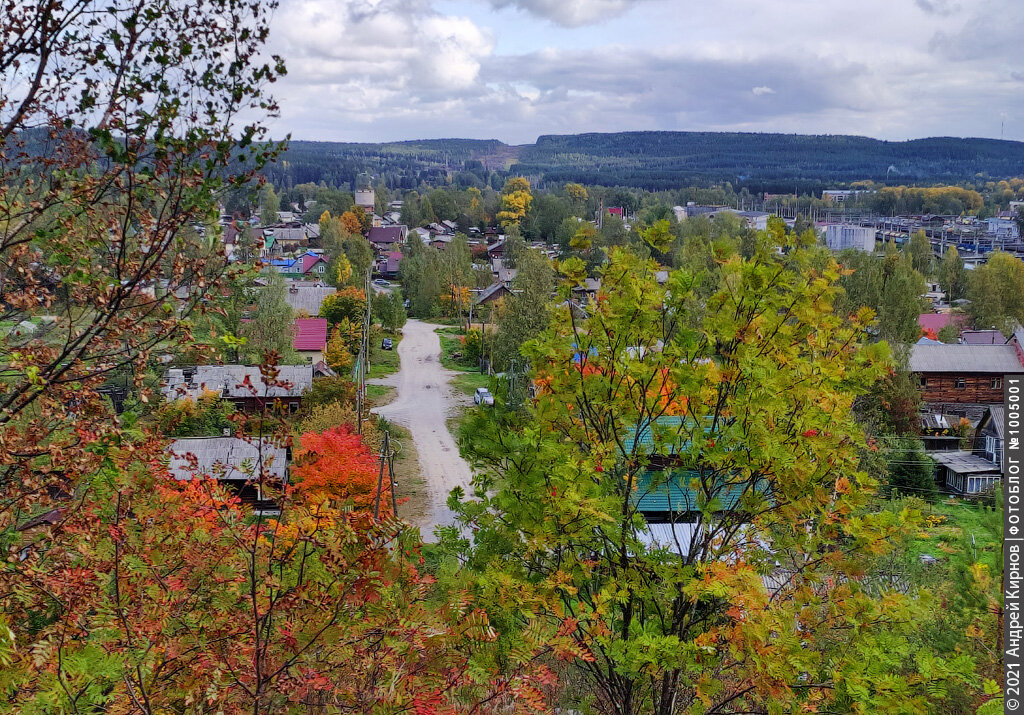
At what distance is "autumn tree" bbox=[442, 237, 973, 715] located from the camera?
3547mm

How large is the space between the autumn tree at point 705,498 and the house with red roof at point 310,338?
2414 centimetres

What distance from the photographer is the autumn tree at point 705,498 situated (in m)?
3.55

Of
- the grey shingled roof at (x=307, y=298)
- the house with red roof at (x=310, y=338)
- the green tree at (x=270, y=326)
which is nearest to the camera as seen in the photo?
the green tree at (x=270, y=326)

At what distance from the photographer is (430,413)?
2470 centimetres

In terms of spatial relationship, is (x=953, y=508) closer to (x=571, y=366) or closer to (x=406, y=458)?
(x=406, y=458)

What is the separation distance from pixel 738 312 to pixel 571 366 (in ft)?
2.99

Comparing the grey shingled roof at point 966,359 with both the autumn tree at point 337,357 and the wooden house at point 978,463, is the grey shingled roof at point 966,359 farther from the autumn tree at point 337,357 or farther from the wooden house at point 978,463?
the autumn tree at point 337,357

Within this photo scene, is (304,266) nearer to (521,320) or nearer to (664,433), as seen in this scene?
(521,320)

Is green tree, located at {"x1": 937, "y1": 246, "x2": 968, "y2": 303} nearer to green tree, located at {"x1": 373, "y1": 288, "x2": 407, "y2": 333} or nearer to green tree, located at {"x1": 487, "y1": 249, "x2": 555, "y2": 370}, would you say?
green tree, located at {"x1": 487, "y1": 249, "x2": 555, "y2": 370}

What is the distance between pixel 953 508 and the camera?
63.4 feet

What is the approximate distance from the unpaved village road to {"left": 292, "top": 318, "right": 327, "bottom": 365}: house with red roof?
234 cm

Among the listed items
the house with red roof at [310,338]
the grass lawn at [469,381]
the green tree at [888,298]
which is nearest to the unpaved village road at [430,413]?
the grass lawn at [469,381]

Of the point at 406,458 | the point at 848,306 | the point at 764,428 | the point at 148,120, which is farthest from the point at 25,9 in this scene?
the point at 848,306

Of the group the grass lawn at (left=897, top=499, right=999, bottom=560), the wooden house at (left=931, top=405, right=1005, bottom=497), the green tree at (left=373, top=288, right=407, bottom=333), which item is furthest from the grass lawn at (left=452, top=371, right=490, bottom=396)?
the grass lawn at (left=897, top=499, right=999, bottom=560)
